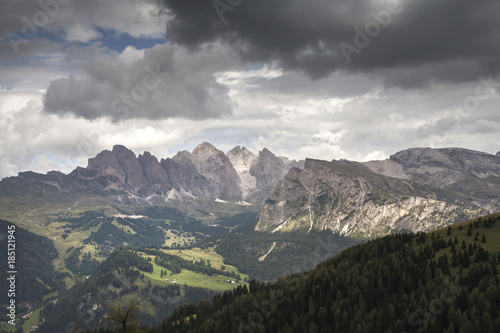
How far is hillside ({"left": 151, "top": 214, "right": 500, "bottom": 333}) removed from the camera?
11250cm

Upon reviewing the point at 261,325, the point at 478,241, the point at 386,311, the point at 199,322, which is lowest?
the point at 199,322

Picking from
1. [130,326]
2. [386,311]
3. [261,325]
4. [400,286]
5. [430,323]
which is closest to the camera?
[130,326]

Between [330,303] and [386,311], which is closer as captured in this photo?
[386,311]

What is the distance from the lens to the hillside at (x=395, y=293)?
112500 mm

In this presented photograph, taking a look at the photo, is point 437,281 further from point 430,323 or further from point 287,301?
point 287,301

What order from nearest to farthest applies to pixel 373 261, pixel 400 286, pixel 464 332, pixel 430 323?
pixel 464 332 → pixel 430 323 → pixel 400 286 → pixel 373 261

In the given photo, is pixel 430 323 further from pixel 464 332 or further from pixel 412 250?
pixel 412 250

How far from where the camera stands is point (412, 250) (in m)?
154

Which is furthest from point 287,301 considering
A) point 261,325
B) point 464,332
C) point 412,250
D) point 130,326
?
point 130,326

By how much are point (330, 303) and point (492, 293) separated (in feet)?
176

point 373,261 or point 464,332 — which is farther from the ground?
point 373,261

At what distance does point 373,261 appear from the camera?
15738 cm

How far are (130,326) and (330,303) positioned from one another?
88662mm

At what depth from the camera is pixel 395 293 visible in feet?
454
